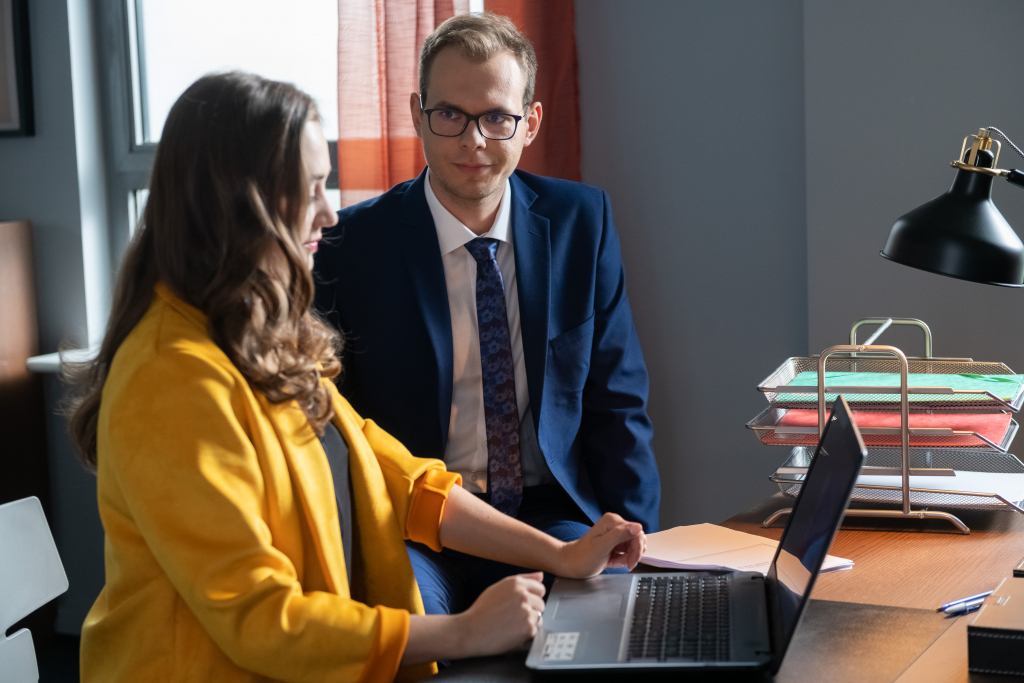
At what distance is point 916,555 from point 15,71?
2730 mm

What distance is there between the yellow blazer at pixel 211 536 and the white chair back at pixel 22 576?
0.94 ft

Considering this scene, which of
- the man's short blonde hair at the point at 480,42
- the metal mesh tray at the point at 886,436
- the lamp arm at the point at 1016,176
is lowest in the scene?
the metal mesh tray at the point at 886,436

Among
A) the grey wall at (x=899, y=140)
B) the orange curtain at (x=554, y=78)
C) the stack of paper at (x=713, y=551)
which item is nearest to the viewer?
the stack of paper at (x=713, y=551)

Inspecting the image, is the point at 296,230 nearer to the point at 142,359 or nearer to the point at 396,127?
the point at 142,359

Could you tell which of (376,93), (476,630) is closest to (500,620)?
(476,630)

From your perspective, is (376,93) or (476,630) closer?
(476,630)

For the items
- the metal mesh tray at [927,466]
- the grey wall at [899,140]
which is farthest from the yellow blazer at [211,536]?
the grey wall at [899,140]

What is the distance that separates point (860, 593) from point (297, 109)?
829mm

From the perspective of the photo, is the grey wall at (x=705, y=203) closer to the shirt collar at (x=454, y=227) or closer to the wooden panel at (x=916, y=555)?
the shirt collar at (x=454, y=227)

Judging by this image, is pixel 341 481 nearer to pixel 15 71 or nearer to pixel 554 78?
pixel 554 78

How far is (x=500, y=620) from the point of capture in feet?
3.00

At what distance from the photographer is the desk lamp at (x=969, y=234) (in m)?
1.24

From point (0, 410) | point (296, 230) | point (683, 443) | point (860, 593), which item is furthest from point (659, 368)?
point (0, 410)

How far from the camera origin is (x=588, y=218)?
5.79 feet
